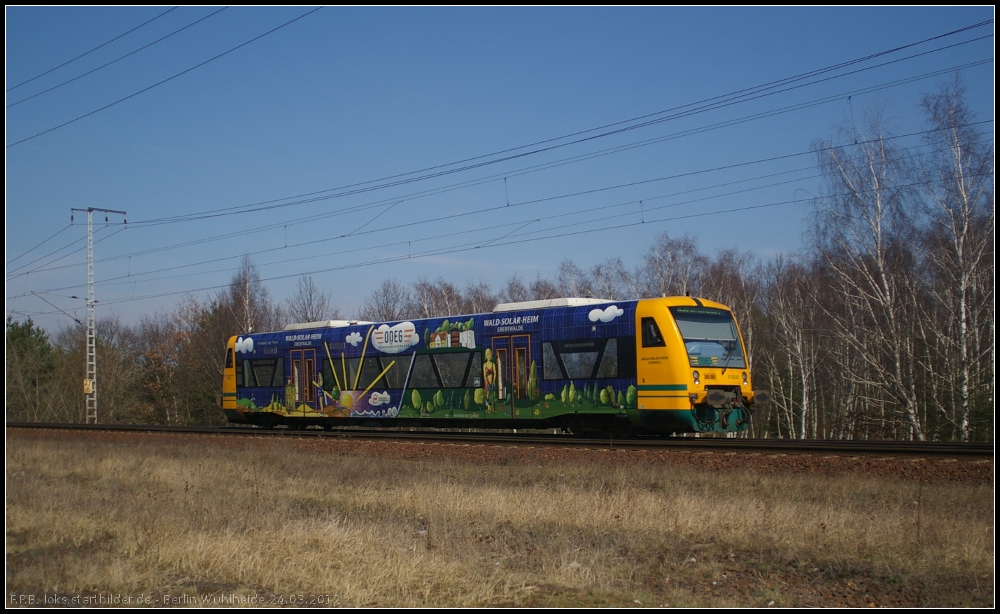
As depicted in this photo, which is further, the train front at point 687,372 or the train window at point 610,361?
the train window at point 610,361

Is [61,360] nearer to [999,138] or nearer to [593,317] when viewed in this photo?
[593,317]

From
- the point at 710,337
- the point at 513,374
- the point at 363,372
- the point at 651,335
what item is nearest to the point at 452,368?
the point at 513,374

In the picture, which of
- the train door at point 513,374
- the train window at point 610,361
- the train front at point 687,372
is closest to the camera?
the train front at point 687,372

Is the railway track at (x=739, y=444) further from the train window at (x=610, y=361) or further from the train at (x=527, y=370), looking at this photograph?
the train window at (x=610, y=361)

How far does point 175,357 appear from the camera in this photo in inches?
2494

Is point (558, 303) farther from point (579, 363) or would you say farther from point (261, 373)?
point (261, 373)

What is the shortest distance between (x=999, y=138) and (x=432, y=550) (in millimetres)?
8576

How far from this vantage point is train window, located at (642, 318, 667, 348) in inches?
687

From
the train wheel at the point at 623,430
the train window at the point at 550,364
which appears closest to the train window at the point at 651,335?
the train wheel at the point at 623,430

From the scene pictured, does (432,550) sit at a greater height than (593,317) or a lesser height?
lesser

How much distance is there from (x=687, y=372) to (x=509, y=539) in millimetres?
9139

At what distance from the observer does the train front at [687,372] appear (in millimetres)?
17125

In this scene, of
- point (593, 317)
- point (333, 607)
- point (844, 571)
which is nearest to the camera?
point (333, 607)

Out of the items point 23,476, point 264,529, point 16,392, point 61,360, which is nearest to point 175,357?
point 61,360
